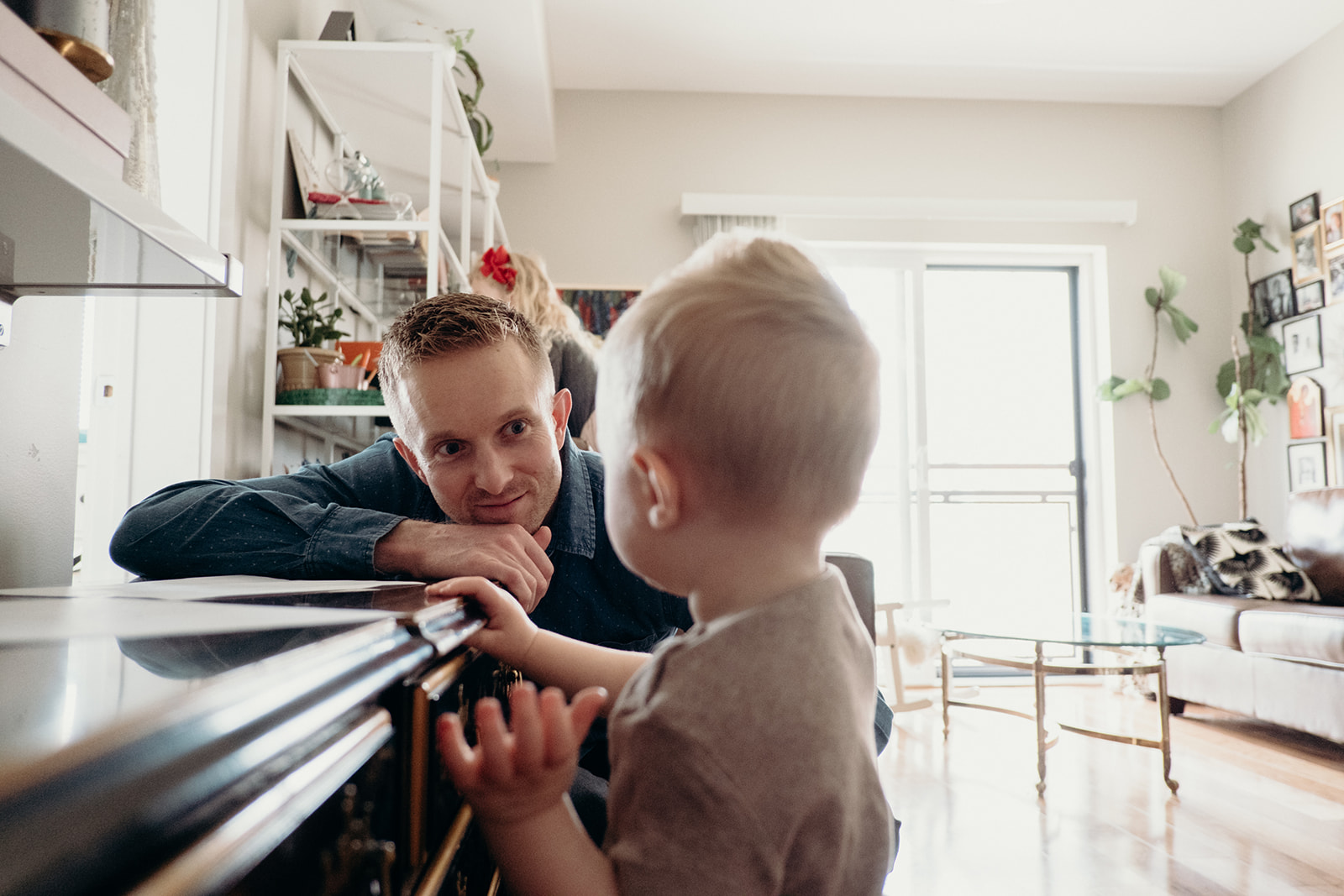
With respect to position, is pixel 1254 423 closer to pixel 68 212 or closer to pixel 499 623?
pixel 499 623

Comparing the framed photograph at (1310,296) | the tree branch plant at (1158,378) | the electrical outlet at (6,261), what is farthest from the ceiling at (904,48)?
the electrical outlet at (6,261)

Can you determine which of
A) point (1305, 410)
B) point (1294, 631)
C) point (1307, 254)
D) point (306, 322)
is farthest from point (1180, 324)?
point (306, 322)

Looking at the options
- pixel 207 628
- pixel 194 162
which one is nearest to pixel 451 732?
pixel 207 628

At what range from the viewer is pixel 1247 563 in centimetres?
380

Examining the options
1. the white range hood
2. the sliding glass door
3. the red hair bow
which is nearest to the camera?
the white range hood

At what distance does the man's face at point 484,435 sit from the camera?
0.98 metres

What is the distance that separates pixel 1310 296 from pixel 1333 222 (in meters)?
0.38

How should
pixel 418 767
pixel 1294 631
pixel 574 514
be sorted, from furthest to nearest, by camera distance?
1. pixel 1294 631
2. pixel 574 514
3. pixel 418 767

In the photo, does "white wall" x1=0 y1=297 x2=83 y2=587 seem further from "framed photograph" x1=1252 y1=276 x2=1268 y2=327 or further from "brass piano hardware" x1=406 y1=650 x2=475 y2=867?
"framed photograph" x1=1252 y1=276 x2=1268 y2=327

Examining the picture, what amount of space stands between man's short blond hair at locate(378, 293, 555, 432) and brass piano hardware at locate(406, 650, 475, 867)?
21.6 inches

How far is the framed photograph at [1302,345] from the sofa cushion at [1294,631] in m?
1.63

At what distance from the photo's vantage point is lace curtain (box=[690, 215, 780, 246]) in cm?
489

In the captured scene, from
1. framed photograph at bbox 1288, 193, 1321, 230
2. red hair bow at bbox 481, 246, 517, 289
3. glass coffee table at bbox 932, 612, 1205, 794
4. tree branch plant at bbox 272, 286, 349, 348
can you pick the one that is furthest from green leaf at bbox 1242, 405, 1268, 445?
tree branch plant at bbox 272, 286, 349, 348

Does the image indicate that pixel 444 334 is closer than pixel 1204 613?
Yes
